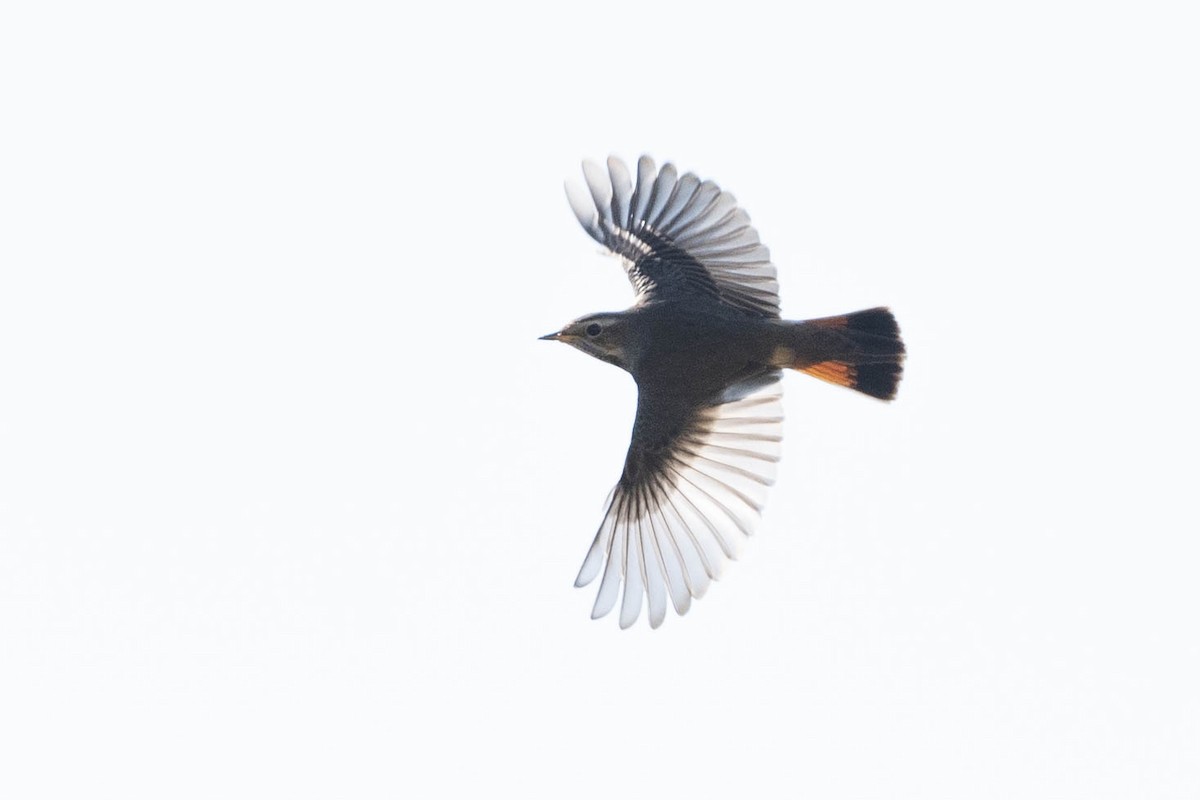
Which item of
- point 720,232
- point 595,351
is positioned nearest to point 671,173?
point 720,232

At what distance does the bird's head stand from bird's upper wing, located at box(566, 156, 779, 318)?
0.83 ft

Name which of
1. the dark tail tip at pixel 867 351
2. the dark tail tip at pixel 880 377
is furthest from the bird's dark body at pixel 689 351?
the dark tail tip at pixel 880 377

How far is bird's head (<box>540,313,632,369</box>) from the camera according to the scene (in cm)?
1126

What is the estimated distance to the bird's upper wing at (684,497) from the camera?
11.4 m

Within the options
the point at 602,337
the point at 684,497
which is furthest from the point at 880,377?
the point at 602,337

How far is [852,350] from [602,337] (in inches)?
57.6

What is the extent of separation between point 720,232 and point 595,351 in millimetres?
1021

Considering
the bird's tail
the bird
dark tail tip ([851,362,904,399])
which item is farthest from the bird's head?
dark tail tip ([851,362,904,399])

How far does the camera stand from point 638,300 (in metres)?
11.4

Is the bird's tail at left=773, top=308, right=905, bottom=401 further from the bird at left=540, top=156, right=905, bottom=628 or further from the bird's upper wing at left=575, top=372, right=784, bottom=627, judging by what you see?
the bird's upper wing at left=575, top=372, right=784, bottom=627

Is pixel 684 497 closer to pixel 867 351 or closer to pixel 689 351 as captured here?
pixel 689 351

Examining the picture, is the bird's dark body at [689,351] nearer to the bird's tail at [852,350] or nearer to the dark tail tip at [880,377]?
the bird's tail at [852,350]

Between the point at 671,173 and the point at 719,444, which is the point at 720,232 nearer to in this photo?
the point at 671,173

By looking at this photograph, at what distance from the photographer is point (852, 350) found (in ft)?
36.7
